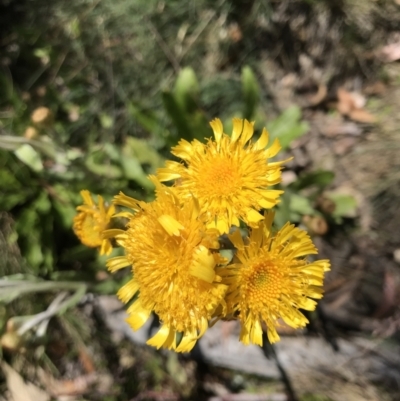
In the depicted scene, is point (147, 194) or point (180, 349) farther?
point (147, 194)

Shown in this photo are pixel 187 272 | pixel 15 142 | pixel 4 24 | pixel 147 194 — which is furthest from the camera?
pixel 4 24

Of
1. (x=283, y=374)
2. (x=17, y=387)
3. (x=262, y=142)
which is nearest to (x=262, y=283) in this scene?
(x=262, y=142)

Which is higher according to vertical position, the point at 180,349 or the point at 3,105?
the point at 3,105

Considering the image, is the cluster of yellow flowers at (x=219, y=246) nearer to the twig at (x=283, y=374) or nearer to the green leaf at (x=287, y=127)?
the green leaf at (x=287, y=127)

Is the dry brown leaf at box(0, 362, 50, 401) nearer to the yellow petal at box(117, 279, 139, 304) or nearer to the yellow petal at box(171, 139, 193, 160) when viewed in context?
the yellow petal at box(117, 279, 139, 304)

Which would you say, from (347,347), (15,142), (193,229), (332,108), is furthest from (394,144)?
(15,142)

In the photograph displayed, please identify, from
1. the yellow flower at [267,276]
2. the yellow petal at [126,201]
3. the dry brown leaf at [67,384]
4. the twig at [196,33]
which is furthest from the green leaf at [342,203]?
the dry brown leaf at [67,384]

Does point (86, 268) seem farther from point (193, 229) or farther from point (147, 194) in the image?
point (193, 229)
